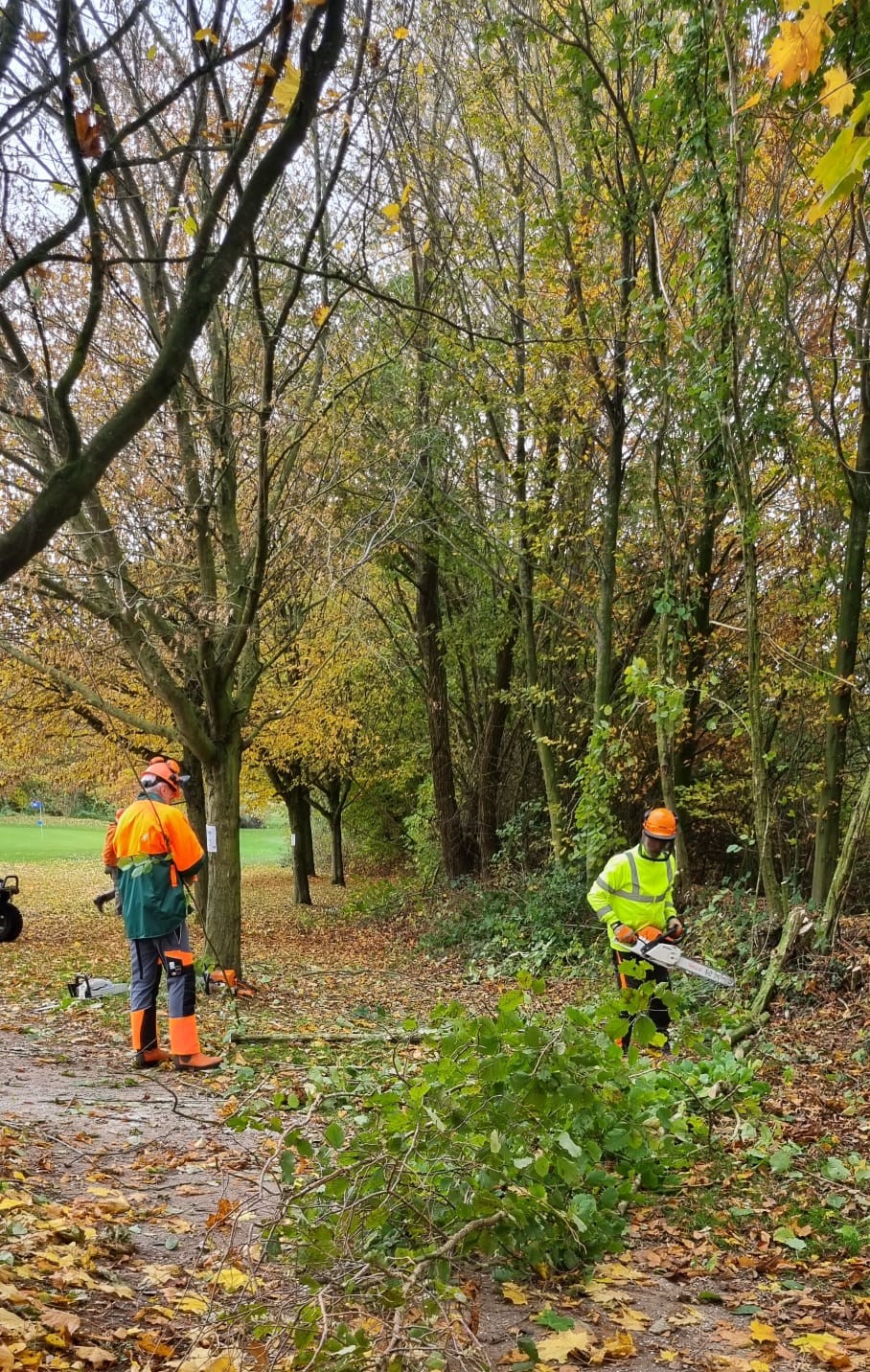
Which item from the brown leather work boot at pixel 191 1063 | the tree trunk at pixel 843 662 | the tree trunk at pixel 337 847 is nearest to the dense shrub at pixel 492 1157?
the brown leather work boot at pixel 191 1063

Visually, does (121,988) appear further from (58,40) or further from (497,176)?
(497,176)

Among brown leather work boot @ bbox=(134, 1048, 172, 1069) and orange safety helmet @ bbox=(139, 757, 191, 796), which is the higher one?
orange safety helmet @ bbox=(139, 757, 191, 796)

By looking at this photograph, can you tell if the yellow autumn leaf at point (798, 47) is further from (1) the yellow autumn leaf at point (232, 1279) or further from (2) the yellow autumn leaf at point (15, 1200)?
(2) the yellow autumn leaf at point (15, 1200)

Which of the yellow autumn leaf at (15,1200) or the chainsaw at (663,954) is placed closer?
the yellow autumn leaf at (15,1200)

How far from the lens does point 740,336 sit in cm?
856

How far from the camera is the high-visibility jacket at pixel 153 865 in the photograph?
6508mm

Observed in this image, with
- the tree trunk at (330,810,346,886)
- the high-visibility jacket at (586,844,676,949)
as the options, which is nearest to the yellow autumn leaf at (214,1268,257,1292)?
the high-visibility jacket at (586,844,676,949)

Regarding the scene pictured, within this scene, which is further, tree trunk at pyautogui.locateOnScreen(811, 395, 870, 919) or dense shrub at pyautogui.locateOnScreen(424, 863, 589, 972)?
dense shrub at pyautogui.locateOnScreen(424, 863, 589, 972)

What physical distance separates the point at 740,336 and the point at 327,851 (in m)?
31.5

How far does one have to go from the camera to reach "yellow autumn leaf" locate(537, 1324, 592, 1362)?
112 inches

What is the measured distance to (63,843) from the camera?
48.3m

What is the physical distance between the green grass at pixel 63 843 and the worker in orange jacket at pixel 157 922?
2804 centimetres

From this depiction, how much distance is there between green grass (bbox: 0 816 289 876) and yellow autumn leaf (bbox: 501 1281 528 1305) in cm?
3185

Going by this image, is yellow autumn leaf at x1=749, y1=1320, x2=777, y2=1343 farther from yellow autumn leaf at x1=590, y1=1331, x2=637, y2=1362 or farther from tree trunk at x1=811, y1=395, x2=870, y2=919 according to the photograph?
tree trunk at x1=811, y1=395, x2=870, y2=919
